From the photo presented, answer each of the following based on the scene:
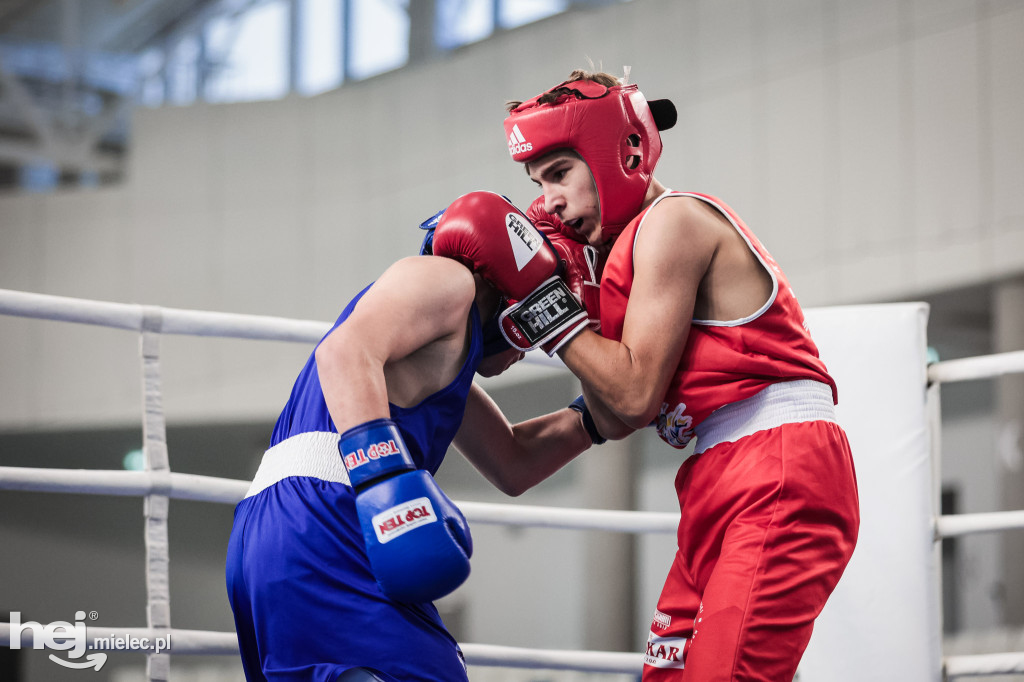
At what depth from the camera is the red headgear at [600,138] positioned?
70.2 inches

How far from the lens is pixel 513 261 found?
5.22 ft

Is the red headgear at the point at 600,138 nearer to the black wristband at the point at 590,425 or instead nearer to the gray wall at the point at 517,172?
the black wristband at the point at 590,425

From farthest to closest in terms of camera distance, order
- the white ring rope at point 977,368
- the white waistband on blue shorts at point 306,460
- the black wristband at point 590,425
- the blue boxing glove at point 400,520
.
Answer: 1. the white ring rope at point 977,368
2. the black wristband at point 590,425
3. the white waistband on blue shorts at point 306,460
4. the blue boxing glove at point 400,520

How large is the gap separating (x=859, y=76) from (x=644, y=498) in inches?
196

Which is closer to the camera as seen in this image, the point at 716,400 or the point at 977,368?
the point at 716,400

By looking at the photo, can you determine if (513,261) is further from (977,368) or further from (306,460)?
(977,368)

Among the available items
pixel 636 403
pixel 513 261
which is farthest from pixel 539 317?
pixel 636 403

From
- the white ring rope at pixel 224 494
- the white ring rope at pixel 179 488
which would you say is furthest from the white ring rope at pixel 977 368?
the white ring rope at pixel 179 488

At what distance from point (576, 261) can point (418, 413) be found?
0.50 m

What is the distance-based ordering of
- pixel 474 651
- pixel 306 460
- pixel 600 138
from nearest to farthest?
pixel 306 460, pixel 600 138, pixel 474 651

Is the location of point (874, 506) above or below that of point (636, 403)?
below

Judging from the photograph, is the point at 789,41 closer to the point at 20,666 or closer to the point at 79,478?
the point at 79,478

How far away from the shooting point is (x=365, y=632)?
4.38ft

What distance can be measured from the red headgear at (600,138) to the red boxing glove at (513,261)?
0.20 meters
